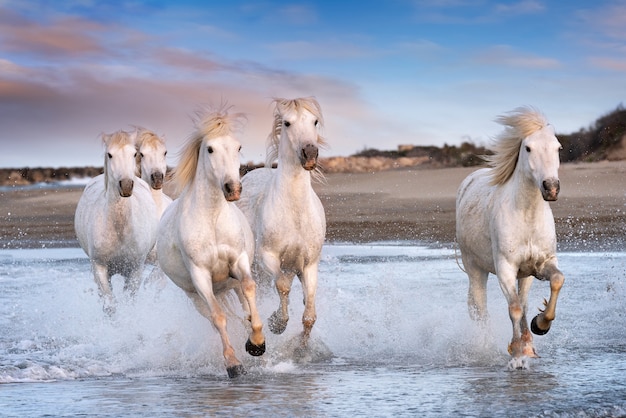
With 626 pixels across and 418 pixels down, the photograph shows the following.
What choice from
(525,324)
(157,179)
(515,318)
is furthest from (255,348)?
(157,179)

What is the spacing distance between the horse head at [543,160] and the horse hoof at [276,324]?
2.27 metres

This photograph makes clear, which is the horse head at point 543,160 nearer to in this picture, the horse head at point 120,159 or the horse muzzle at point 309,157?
the horse muzzle at point 309,157

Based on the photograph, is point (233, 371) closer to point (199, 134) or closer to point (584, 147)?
point (199, 134)

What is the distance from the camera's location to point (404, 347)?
30.0 feet

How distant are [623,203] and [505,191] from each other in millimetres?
14278

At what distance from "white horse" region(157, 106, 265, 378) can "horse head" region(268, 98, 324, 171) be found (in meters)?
0.58

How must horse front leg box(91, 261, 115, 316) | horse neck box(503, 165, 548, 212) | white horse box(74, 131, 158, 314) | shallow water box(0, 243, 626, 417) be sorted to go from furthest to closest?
horse front leg box(91, 261, 115, 316)
white horse box(74, 131, 158, 314)
horse neck box(503, 165, 548, 212)
shallow water box(0, 243, 626, 417)

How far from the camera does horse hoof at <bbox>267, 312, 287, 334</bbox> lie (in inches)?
344

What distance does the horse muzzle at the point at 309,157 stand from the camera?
8297 millimetres

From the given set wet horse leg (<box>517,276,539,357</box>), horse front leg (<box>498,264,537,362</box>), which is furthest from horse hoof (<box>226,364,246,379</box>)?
wet horse leg (<box>517,276,539,357</box>)

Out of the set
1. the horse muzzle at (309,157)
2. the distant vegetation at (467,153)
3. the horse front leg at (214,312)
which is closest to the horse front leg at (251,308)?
the horse front leg at (214,312)

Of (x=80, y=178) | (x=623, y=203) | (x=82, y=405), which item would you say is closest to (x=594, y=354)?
(x=82, y=405)

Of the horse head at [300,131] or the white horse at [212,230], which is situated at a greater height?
the horse head at [300,131]

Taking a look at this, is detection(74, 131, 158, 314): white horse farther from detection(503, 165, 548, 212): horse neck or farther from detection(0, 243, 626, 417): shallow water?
detection(503, 165, 548, 212): horse neck
